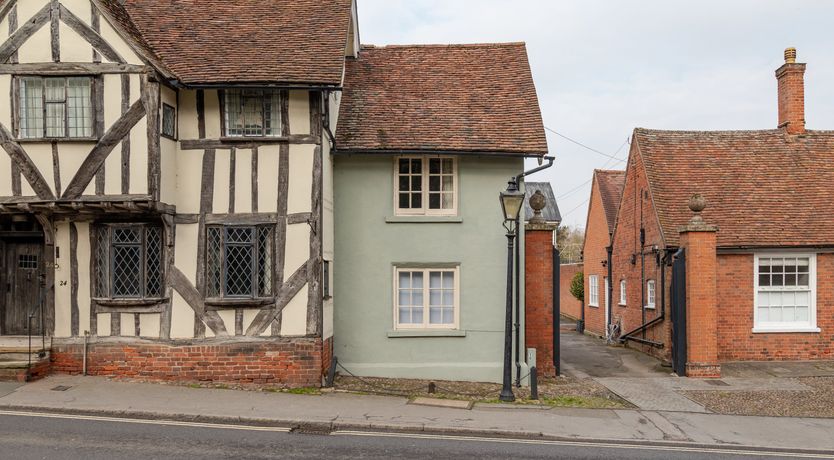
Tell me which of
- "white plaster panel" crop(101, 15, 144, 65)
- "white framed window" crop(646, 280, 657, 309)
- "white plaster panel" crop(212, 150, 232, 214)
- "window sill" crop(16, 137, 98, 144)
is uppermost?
"white plaster panel" crop(101, 15, 144, 65)

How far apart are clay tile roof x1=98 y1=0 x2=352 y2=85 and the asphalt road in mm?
6697

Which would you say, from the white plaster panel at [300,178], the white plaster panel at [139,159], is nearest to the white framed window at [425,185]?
the white plaster panel at [300,178]

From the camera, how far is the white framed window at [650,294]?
20562 mm

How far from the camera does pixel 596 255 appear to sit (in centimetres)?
2911

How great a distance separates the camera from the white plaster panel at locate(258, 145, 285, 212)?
45.3 feet

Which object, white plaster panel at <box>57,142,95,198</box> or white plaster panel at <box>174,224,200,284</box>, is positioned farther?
white plaster panel at <box>174,224,200,284</box>

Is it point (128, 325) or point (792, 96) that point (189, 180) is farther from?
point (792, 96)

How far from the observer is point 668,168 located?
808 inches

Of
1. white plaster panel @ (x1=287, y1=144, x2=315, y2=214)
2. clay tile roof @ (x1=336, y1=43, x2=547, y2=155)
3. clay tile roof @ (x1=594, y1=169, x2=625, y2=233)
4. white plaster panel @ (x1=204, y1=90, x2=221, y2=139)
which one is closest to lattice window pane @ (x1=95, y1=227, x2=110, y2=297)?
white plaster panel @ (x1=204, y1=90, x2=221, y2=139)

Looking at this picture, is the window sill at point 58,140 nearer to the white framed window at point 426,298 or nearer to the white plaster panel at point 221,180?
the white plaster panel at point 221,180

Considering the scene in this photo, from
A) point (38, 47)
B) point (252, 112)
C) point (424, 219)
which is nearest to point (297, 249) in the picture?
point (252, 112)

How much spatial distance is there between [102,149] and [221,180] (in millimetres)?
2250

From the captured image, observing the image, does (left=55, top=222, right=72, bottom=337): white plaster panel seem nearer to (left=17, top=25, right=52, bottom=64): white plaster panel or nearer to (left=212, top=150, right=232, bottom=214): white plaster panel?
(left=212, top=150, right=232, bottom=214): white plaster panel

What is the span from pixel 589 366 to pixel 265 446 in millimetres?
11083
